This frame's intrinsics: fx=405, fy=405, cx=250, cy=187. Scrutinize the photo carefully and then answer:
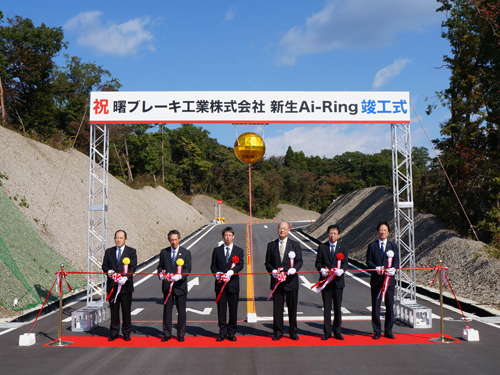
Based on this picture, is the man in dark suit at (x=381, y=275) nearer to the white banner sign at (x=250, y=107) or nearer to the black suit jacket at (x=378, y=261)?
the black suit jacket at (x=378, y=261)

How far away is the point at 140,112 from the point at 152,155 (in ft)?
145

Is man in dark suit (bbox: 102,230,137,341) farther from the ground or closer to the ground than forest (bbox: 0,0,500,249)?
closer to the ground

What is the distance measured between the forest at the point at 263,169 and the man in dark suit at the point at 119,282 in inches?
251

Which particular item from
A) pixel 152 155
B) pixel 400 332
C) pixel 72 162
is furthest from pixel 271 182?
pixel 400 332

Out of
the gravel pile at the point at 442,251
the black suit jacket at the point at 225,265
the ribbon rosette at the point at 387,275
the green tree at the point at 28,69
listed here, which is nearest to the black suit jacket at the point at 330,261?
the ribbon rosette at the point at 387,275

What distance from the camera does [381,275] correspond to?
27.1 feet

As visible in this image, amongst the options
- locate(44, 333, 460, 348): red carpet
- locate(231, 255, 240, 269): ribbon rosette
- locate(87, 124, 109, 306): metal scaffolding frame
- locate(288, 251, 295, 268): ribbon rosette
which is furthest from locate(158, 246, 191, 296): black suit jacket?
locate(87, 124, 109, 306): metal scaffolding frame

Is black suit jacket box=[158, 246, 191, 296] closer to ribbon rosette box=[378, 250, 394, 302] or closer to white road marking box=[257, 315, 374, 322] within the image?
white road marking box=[257, 315, 374, 322]

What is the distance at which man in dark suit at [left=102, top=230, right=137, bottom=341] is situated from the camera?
7.93 meters

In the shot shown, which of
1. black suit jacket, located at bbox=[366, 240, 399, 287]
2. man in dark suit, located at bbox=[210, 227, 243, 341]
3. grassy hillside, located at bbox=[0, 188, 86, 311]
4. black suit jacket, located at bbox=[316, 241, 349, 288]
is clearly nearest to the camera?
man in dark suit, located at bbox=[210, 227, 243, 341]

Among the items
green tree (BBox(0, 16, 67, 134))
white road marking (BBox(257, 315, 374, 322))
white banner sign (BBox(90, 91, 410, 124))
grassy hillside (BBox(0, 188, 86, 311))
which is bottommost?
white road marking (BBox(257, 315, 374, 322))

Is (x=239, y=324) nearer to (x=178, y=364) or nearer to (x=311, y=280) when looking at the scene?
(x=178, y=364)

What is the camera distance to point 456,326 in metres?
9.10

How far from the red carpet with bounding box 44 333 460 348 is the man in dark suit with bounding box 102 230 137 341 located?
0.27m
